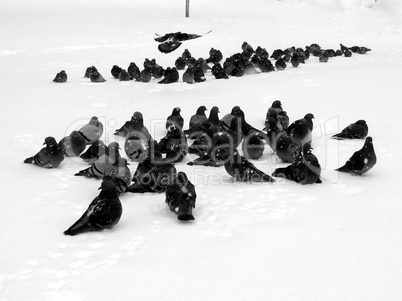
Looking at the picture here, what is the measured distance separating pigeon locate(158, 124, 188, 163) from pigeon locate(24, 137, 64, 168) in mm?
1380

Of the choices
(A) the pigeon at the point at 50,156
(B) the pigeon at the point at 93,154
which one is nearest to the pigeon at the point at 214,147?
(B) the pigeon at the point at 93,154

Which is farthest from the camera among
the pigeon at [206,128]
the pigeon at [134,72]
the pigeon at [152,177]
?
the pigeon at [134,72]

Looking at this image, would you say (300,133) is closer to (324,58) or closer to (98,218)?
(98,218)

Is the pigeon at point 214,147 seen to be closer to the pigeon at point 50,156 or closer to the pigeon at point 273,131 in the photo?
the pigeon at point 273,131

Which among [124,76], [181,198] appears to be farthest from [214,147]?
[124,76]

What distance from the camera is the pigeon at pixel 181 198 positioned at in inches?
165

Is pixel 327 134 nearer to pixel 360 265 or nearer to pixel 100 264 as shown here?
pixel 360 265

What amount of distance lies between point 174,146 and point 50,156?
1.65 m

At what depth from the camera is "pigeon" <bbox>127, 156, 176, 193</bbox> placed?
484 cm

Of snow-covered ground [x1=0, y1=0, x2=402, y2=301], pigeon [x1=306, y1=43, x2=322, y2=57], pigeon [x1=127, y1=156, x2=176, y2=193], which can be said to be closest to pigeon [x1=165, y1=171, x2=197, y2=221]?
snow-covered ground [x1=0, y1=0, x2=402, y2=301]

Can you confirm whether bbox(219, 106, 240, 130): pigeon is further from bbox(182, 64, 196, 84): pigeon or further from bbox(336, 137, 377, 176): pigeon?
bbox(182, 64, 196, 84): pigeon

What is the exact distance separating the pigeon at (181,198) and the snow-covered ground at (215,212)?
4.4 inches

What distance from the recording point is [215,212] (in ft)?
14.6

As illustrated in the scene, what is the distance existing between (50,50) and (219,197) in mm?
12354
